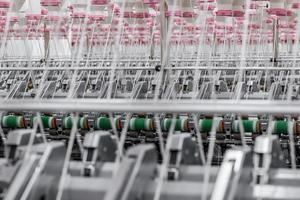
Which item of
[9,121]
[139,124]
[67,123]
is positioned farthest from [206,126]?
[9,121]

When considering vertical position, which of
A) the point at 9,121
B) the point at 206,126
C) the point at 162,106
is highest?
the point at 162,106

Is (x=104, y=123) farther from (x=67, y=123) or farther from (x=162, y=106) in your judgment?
(x=162, y=106)

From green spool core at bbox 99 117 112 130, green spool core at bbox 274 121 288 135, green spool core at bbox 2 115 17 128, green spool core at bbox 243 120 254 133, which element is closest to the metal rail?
green spool core at bbox 274 121 288 135

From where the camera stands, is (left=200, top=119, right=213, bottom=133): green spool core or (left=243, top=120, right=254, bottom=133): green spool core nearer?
(left=243, top=120, right=254, bottom=133): green spool core

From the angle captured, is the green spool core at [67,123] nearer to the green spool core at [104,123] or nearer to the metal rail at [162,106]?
the green spool core at [104,123]

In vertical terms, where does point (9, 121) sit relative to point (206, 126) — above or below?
below

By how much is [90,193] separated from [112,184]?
0.68ft

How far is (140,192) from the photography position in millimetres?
2754

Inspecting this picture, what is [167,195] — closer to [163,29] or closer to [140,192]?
[140,192]

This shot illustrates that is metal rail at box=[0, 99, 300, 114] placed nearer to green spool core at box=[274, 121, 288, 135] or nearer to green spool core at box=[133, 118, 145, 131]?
green spool core at box=[274, 121, 288, 135]

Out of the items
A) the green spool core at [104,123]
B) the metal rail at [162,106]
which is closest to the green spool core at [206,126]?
the green spool core at [104,123]

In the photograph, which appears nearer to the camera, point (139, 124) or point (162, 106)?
point (162, 106)

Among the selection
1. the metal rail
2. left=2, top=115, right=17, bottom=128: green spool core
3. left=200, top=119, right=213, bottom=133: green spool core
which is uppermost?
the metal rail

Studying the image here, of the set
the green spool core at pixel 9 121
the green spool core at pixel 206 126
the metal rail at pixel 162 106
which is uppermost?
the metal rail at pixel 162 106
